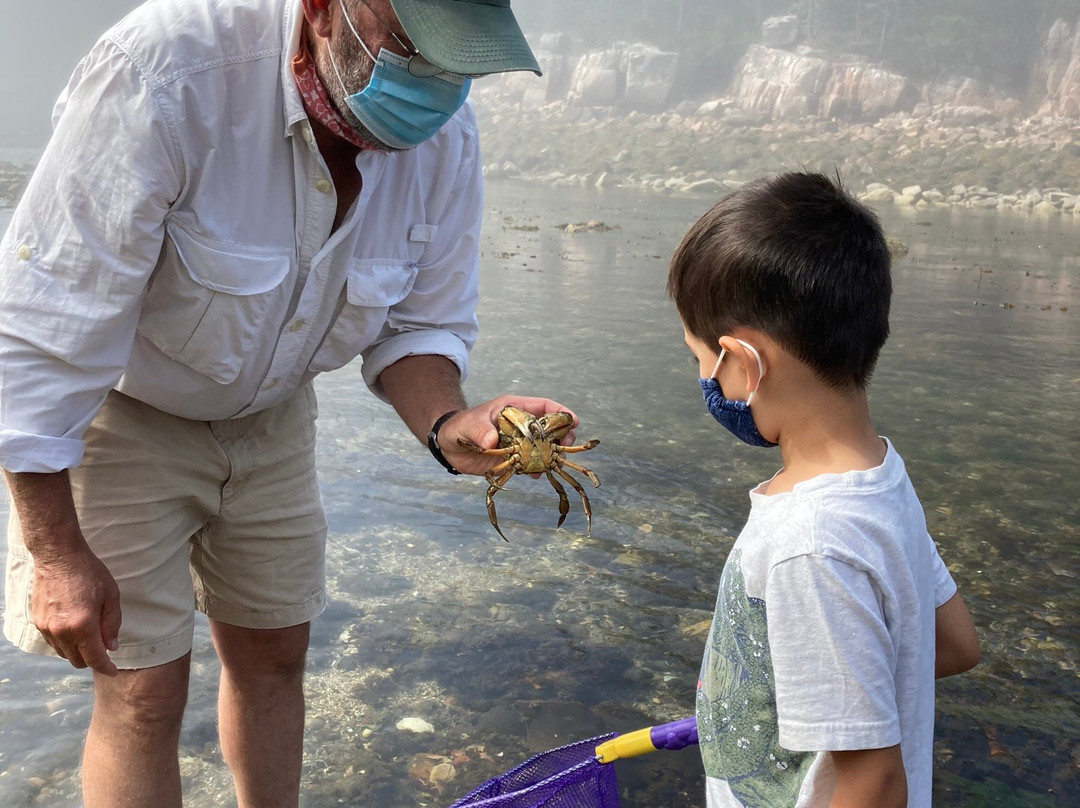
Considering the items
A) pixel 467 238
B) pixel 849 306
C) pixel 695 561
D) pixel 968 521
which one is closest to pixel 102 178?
pixel 467 238

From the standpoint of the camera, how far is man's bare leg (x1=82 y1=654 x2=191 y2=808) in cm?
222

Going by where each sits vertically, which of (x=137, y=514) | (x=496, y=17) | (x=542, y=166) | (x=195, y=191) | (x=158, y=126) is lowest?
(x=542, y=166)

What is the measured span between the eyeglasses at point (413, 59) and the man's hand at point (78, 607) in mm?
1171

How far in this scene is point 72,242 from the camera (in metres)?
1.88

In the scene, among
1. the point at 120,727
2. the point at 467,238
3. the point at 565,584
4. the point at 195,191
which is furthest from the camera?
the point at 565,584

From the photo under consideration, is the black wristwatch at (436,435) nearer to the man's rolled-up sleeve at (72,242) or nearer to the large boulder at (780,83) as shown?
the man's rolled-up sleeve at (72,242)

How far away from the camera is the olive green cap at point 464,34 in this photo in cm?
204

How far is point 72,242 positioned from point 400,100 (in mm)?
702

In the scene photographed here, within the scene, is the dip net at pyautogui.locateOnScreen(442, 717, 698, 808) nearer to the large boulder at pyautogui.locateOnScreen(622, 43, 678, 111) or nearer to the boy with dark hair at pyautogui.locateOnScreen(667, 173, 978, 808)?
the boy with dark hair at pyautogui.locateOnScreen(667, 173, 978, 808)

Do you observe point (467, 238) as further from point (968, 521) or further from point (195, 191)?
point (968, 521)

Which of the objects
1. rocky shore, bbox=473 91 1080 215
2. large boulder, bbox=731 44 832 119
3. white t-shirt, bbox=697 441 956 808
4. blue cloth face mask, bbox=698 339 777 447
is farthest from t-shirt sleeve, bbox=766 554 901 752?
large boulder, bbox=731 44 832 119

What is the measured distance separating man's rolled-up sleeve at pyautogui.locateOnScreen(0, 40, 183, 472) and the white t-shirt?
1257 millimetres

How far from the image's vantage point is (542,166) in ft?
143

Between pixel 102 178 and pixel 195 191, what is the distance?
0.21 meters
